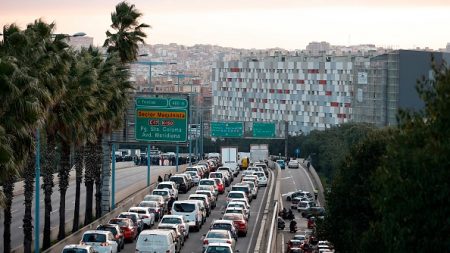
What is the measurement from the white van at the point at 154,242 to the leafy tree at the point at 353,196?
5.34 metres

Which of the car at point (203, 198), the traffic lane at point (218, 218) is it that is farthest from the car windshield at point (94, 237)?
the car at point (203, 198)

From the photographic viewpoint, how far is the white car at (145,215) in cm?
5709

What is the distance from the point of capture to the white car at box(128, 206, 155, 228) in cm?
5709

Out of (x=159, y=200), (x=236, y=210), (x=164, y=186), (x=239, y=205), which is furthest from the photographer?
(x=164, y=186)

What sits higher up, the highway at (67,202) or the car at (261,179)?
the car at (261,179)

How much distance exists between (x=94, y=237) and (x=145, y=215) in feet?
44.4

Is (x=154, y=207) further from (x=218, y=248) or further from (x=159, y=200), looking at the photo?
(x=218, y=248)

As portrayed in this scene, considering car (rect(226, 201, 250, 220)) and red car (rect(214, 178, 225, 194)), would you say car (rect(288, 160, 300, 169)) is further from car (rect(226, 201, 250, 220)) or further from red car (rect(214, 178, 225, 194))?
car (rect(226, 201, 250, 220))

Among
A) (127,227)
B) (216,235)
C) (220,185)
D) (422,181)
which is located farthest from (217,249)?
(220,185)

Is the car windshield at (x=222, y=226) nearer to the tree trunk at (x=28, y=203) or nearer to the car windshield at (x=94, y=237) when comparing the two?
the tree trunk at (x=28, y=203)

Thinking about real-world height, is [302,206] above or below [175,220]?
below

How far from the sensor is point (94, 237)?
43906 millimetres

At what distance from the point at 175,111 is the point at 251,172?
25377 millimetres

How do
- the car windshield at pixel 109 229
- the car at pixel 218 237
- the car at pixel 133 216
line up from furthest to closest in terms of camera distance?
the car at pixel 133 216 < the car windshield at pixel 109 229 < the car at pixel 218 237
